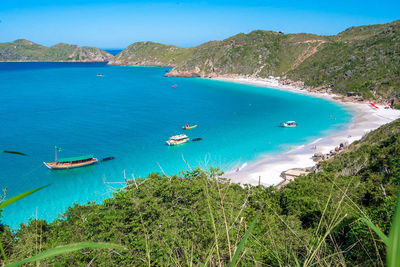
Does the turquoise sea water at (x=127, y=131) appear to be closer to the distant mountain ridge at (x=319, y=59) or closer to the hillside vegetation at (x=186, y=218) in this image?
the hillside vegetation at (x=186, y=218)

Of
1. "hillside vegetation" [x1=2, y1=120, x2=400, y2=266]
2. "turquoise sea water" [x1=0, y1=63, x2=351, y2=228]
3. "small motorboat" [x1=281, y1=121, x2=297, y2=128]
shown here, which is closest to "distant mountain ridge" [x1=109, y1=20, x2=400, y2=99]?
"turquoise sea water" [x1=0, y1=63, x2=351, y2=228]

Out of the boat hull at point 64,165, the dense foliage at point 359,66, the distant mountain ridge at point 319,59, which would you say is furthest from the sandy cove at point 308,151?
the boat hull at point 64,165

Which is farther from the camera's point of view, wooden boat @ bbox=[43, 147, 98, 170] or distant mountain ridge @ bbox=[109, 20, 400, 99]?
distant mountain ridge @ bbox=[109, 20, 400, 99]

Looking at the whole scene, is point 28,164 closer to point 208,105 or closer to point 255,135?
point 255,135

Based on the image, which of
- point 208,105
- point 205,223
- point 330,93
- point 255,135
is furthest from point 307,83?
point 205,223

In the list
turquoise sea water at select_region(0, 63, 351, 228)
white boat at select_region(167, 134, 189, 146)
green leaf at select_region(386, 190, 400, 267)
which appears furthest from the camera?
white boat at select_region(167, 134, 189, 146)

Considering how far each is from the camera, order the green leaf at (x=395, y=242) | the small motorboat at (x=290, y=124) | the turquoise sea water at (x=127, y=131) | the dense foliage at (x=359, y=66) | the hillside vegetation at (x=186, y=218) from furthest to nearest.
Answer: the dense foliage at (x=359, y=66), the small motorboat at (x=290, y=124), the turquoise sea water at (x=127, y=131), the hillside vegetation at (x=186, y=218), the green leaf at (x=395, y=242)

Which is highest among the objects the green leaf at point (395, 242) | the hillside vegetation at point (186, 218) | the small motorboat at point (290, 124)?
the green leaf at point (395, 242)

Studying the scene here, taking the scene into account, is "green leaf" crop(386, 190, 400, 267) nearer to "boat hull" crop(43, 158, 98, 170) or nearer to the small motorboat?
"boat hull" crop(43, 158, 98, 170)
